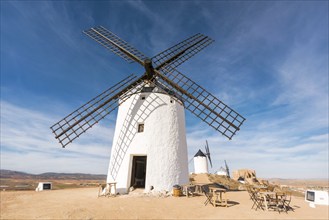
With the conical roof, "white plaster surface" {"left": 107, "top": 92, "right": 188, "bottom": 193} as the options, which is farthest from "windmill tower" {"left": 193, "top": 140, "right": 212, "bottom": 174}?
"white plaster surface" {"left": 107, "top": 92, "right": 188, "bottom": 193}

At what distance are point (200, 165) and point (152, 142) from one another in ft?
76.3

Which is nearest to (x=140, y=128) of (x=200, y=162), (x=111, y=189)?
(x=111, y=189)

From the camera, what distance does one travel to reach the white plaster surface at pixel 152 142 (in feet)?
40.0

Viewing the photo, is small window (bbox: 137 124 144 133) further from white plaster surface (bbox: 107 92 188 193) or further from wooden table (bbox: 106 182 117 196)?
wooden table (bbox: 106 182 117 196)

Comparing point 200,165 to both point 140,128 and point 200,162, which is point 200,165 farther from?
point 140,128

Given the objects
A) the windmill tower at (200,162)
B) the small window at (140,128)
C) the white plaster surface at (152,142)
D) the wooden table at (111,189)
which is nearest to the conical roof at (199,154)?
the windmill tower at (200,162)

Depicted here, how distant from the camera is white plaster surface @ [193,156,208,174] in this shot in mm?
33119

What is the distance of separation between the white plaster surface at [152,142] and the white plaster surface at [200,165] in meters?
21.2

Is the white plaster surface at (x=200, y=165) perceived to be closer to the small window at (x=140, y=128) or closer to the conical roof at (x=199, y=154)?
the conical roof at (x=199, y=154)

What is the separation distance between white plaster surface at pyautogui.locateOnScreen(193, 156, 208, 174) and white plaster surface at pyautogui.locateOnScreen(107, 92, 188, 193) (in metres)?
21.2

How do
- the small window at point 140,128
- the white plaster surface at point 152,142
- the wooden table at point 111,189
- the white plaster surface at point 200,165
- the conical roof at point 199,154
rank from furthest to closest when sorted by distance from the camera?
the conical roof at point 199,154 < the white plaster surface at point 200,165 < the small window at point 140,128 < the white plaster surface at point 152,142 < the wooden table at point 111,189

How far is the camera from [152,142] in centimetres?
1272

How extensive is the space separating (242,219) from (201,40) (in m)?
14.8

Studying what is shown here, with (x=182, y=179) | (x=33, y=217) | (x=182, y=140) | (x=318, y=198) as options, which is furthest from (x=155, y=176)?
(x=318, y=198)
